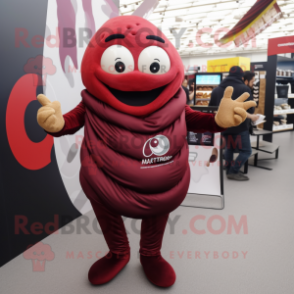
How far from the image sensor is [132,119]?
126 centimetres

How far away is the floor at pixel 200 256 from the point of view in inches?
62.3

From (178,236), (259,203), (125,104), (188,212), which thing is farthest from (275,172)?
(125,104)

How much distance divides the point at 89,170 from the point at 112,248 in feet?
2.02

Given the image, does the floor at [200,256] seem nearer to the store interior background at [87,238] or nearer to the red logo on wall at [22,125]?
the store interior background at [87,238]

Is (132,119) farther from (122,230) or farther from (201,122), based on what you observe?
(122,230)

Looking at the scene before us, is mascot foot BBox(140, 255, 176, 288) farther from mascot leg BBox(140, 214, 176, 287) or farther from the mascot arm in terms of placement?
the mascot arm

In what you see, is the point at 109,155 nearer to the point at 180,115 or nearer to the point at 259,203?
the point at 180,115

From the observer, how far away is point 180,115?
1.39 metres

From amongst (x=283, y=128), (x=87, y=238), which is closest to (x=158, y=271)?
(x=87, y=238)

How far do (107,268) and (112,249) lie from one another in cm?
11

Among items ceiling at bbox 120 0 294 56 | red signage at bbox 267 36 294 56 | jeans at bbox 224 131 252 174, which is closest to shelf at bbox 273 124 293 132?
red signage at bbox 267 36 294 56

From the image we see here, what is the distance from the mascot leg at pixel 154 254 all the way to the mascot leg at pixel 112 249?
0.13 m

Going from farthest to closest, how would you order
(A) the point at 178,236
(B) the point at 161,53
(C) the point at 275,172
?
(C) the point at 275,172, (A) the point at 178,236, (B) the point at 161,53

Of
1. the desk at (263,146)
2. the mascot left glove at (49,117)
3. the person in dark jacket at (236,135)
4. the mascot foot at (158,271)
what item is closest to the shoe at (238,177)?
the person in dark jacket at (236,135)
